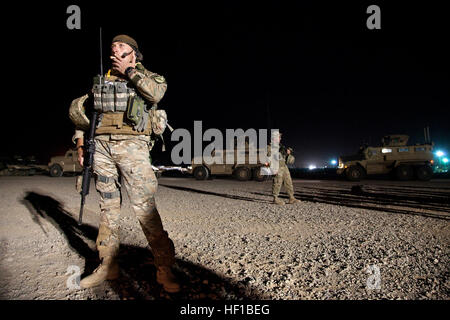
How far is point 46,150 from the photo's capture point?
39.9 meters

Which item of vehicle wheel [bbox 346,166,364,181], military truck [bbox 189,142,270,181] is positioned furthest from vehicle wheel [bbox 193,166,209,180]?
vehicle wheel [bbox 346,166,364,181]

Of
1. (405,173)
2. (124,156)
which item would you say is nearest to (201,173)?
(405,173)

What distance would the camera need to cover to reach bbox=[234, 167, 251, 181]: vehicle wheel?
14.4 meters

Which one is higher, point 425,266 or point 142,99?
point 142,99

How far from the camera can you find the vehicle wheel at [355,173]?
13.3m

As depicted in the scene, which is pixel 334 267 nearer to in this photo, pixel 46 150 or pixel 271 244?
pixel 271 244

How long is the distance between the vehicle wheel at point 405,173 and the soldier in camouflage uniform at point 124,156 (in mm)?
14664

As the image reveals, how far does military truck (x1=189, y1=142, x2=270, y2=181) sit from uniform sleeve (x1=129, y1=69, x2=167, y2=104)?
1239 centimetres

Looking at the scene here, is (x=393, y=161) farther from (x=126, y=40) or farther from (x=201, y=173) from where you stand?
(x=126, y=40)

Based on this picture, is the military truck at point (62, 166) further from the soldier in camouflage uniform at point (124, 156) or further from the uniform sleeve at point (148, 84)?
the uniform sleeve at point (148, 84)

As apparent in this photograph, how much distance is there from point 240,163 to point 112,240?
12930mm

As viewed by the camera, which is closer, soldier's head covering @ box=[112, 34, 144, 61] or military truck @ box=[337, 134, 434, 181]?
soldier's head covering @ box=[112, 34, 144, 61]

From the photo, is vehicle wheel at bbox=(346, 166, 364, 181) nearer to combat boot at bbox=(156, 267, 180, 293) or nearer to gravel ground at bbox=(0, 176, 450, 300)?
gravel ground at bbox=(0, 176, 450, 300)
